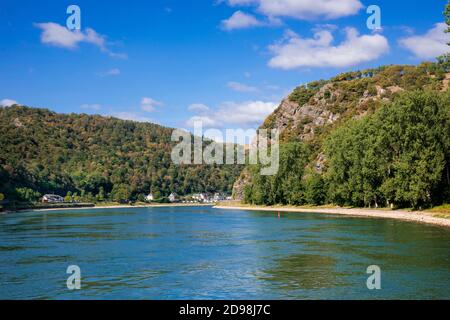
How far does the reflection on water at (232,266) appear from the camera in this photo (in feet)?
81.7

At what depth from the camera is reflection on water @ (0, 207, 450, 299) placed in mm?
24906

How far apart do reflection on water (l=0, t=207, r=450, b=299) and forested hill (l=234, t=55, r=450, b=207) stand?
76.1 feet

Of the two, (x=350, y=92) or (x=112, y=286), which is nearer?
(x=112, y=286)

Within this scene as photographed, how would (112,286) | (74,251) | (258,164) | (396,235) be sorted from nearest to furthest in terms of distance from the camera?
(112,286) → (74,251) → (396,235) → (258,164)

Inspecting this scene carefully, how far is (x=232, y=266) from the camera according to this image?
3312 cm

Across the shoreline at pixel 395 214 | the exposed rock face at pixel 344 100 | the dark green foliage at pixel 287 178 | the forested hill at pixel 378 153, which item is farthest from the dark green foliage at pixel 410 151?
the exposed rock face at pixel 344 100

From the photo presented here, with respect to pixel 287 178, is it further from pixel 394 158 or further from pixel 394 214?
pixel 394 214

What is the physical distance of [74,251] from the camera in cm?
4147

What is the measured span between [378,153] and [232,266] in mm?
60748

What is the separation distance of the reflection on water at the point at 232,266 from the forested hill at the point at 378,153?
23190 mm

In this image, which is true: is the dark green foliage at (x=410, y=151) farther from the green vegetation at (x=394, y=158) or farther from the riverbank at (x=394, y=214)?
the riverbank at (x=394, y=214)

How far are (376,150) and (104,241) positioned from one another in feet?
179
